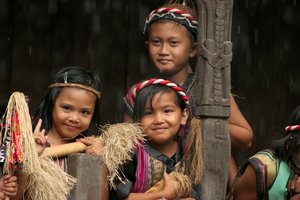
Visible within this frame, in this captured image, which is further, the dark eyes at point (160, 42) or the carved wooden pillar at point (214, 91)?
the dark eyes at point (160, 42)

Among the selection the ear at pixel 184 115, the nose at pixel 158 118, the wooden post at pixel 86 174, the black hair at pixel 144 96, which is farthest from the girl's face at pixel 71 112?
the wooden post at pixel 86 174

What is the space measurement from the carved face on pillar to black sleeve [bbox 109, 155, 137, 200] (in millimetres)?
881

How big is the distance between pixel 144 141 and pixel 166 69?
0.70 meters

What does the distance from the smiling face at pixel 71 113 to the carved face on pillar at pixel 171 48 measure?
2.06ft

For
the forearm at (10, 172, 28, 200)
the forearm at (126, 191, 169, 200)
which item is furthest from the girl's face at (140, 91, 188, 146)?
the forearm at (10, 172, 28, 200)

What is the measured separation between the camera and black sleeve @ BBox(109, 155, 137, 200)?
17.4 feet

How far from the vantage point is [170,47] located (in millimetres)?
6078

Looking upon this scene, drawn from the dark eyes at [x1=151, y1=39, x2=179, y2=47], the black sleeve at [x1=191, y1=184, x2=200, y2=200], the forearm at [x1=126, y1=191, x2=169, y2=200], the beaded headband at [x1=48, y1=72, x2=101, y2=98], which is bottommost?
Answer: the forearm at [x1=126, y1=191, x2=169, y2=200]

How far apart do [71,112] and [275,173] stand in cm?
116

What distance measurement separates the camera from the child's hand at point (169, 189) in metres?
5.35

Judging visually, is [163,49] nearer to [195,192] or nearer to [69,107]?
[69,107]

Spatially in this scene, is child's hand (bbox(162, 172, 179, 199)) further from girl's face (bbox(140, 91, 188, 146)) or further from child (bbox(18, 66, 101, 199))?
child (bbox(18, 66, 101, 199))

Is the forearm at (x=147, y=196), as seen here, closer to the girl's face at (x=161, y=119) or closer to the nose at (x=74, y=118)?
the girl's face at (x=161, y=119)

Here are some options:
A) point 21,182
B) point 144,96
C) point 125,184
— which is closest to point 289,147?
point 144,96
